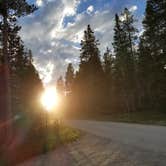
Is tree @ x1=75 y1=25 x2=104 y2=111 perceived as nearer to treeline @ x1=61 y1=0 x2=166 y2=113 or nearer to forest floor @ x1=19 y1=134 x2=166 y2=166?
treeline @ x1=61 y1=0 x2=166 y2=113

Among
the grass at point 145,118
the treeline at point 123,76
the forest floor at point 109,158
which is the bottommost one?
the grass at point 145,118

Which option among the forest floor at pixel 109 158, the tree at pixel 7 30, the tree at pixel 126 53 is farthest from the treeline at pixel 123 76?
the forest floor at pixel 109 158

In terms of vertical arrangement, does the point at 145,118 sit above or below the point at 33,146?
below

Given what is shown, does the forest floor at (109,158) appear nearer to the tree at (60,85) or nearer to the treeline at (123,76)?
the treeline at (123,76)

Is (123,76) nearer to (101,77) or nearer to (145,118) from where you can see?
(101,77)

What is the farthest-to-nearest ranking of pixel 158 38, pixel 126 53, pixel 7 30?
pixel 126 53 → pixel 158 38 → pixel 7 30

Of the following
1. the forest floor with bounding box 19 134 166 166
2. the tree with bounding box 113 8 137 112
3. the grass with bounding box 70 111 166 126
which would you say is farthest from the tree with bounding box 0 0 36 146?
the tree with bounding box 113 8 137 112

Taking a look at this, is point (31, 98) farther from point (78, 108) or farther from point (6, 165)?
point (6, 165)

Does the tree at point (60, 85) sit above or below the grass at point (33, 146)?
above

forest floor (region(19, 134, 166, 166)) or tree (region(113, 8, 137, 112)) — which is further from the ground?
tree (region(113, 8, 137, 112))

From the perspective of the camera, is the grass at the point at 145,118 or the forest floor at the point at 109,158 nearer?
the forest floor at the point at 109,158

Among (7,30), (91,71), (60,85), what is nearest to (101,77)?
(91,71)

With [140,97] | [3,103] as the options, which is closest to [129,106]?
[140,97]

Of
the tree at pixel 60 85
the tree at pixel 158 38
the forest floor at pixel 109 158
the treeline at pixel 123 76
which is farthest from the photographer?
the tree at pixel 60 85
